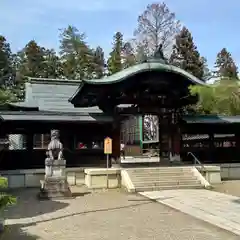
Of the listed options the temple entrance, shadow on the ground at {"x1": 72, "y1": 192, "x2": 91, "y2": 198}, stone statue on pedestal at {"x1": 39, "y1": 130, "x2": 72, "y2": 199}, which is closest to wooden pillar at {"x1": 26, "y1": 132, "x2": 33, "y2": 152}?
the temple entrance

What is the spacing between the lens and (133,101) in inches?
697

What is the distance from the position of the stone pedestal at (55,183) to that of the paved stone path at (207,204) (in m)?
3.04

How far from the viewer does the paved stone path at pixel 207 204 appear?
8.81m

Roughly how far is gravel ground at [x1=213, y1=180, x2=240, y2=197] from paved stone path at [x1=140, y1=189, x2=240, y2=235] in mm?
728

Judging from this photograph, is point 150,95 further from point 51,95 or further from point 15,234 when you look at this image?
point 15,234

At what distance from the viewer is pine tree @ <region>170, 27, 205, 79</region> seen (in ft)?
143

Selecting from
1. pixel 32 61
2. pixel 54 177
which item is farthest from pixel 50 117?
pixel 32 61

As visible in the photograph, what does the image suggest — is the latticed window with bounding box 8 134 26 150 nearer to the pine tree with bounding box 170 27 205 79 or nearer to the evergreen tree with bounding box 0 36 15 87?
the pine tree with bounding box 170 27 205 79

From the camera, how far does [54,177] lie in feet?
43.3

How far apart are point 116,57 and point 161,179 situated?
34.8 meters

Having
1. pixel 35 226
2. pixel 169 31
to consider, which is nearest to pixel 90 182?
pixel 35 226

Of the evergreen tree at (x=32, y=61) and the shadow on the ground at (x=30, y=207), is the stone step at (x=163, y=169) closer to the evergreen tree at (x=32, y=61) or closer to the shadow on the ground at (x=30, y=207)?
the shadow on the ground at (x=30, y=207)

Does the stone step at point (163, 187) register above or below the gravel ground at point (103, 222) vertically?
above

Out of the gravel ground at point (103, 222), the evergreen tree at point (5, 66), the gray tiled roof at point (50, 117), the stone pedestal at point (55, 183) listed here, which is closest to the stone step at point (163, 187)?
the gravel ground at point (103, 222)
